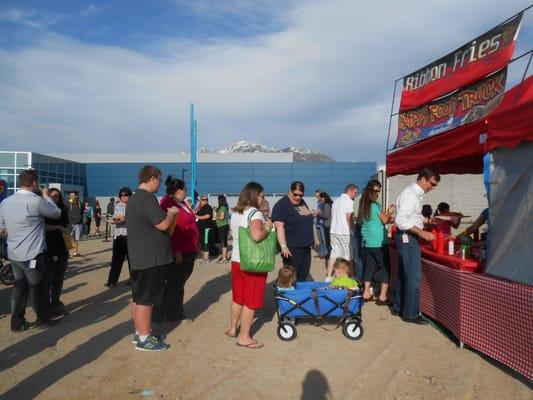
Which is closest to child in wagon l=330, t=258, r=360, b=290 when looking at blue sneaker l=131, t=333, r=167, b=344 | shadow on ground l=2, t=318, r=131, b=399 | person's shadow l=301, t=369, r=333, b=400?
person's shadow l=301, t=369, r=333, b=400

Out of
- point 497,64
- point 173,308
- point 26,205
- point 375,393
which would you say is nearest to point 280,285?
point 173,308

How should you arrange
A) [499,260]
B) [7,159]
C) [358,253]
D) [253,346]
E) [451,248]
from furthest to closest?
[7,159]
[358,253]
[451,248]
[253,346]
[499,260]

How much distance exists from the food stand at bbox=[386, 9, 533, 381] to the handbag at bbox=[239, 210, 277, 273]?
1.92 m

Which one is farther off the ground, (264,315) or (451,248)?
(451,248)

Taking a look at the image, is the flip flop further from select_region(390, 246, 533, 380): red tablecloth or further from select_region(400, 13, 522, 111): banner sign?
select_region(400, 13, 522, 111): banner sign

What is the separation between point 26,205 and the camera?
476 cm

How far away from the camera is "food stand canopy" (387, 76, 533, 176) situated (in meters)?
3.69

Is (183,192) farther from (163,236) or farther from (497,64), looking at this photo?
(497,64)

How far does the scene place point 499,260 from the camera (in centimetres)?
389

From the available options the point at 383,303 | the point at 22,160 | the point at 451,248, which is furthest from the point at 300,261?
the point at 22,160

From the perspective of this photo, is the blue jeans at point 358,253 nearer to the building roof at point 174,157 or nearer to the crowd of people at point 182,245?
the crowd of people at point 182,245

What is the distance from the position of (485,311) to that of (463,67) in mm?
3199

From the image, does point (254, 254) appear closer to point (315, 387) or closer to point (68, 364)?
point (315, 387)

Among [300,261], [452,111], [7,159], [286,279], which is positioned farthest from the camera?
[7,159]
